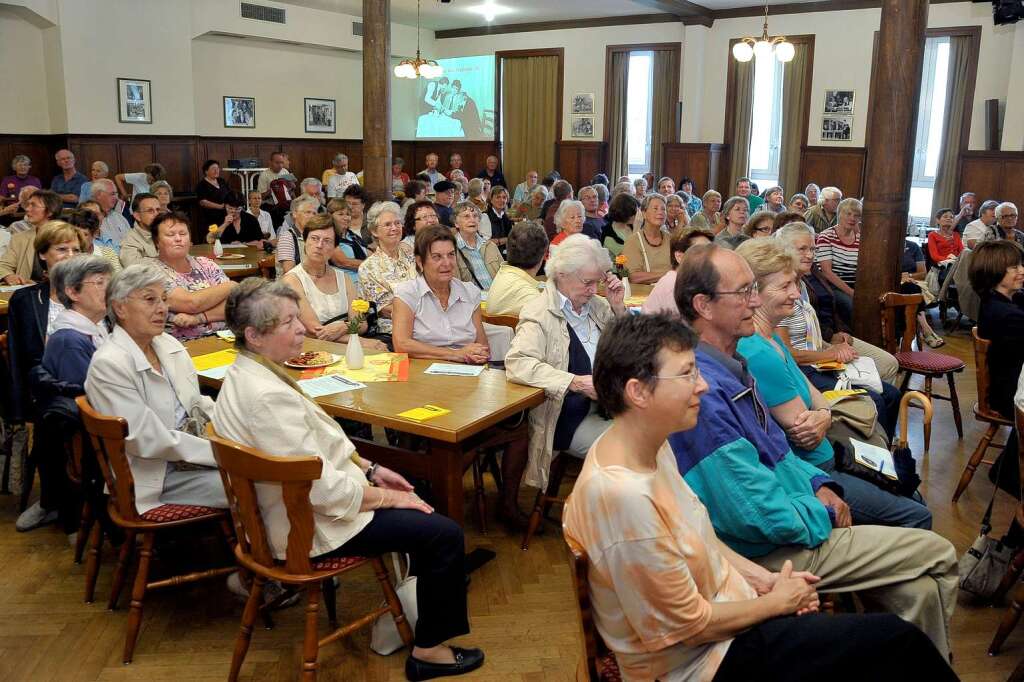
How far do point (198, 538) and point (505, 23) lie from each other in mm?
13390

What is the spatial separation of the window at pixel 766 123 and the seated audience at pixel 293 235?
361 inches

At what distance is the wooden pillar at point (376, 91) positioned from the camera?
7.85 metres

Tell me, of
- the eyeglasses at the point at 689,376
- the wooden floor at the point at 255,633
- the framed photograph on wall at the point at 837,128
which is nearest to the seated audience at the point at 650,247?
the wooden floor at the point at 255,633

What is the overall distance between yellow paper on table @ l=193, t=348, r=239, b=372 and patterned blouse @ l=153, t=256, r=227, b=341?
0.52 meters

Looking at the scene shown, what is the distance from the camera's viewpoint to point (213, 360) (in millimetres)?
3811

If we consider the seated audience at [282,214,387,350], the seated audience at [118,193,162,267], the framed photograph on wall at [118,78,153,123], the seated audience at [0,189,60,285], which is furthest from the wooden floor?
the framed photograph on wall at [118,78,153,123]

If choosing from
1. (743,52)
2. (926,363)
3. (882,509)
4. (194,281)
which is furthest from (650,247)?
(743,52)

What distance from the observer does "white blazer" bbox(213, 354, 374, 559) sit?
2424mm

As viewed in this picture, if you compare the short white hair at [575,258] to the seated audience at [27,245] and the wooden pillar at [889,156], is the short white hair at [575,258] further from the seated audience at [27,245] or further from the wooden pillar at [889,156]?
the seated audience at [27,245]

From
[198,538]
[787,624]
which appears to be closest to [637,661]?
[787,624]

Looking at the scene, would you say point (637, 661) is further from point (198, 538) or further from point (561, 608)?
point (198, 538)

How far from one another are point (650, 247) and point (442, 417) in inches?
164

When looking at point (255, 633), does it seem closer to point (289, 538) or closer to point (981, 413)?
point (289, 538)

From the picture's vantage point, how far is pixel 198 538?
148 inches
